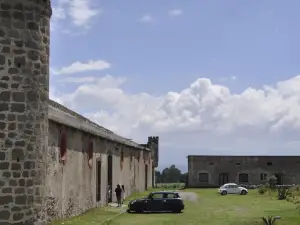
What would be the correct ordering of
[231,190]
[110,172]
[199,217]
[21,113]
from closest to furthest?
[21,113], [199,217], [110,172], [231,190]

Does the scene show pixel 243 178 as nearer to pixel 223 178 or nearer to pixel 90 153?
pixel 223 178

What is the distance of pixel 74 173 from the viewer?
26.9 meters

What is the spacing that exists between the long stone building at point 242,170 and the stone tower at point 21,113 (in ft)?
178

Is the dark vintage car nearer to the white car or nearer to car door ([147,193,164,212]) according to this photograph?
car door ([147,193,164,212])

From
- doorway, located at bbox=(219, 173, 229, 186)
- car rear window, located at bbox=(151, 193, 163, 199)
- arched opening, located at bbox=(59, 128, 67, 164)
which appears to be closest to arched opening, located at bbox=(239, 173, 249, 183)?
doorway, located at bbox=(219, 173, 229, 186)

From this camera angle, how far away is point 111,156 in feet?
124

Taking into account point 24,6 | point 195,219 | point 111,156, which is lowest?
point 195,219

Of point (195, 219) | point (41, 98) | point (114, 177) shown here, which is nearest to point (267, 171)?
point (114, 177)

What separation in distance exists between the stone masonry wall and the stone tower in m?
7.25

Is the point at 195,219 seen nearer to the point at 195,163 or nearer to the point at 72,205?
the point at 72,205

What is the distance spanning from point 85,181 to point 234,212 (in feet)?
26.1

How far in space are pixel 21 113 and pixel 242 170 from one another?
183 feet

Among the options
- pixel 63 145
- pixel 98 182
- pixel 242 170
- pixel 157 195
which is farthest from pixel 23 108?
pixel 242 170

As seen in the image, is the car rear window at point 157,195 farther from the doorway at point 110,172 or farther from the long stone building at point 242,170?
the long stone building at point 242,170
